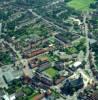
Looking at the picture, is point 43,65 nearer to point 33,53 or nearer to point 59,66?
point 59,66

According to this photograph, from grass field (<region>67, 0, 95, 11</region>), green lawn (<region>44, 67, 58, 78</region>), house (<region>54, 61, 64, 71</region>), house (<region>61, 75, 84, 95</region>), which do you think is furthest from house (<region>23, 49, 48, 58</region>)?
grass field (<region>67, 0, 95, 11</region>)

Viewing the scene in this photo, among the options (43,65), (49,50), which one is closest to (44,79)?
(43,65)

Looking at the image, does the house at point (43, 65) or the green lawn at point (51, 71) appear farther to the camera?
the house at point (43, 65)

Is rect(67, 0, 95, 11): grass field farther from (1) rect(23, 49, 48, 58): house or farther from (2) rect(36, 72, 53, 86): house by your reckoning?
(2) rect(36, 72, 53, 86): house

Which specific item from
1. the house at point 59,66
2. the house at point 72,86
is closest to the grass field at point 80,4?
the house at point 59,66

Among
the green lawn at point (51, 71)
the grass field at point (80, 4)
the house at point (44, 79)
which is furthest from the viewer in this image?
the grass field at point (80, 4)

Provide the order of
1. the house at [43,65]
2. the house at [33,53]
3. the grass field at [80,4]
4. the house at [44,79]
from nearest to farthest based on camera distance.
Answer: the house at [44,79]
the house at [43,65]
the house at [33,53]
the grass field at [80,4]

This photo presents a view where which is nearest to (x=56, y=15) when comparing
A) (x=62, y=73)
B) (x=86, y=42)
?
(x=86, y=42)

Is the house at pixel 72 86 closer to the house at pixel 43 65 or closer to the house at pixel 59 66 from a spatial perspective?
the house at pixel 59 66

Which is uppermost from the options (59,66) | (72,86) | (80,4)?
(80,4)
